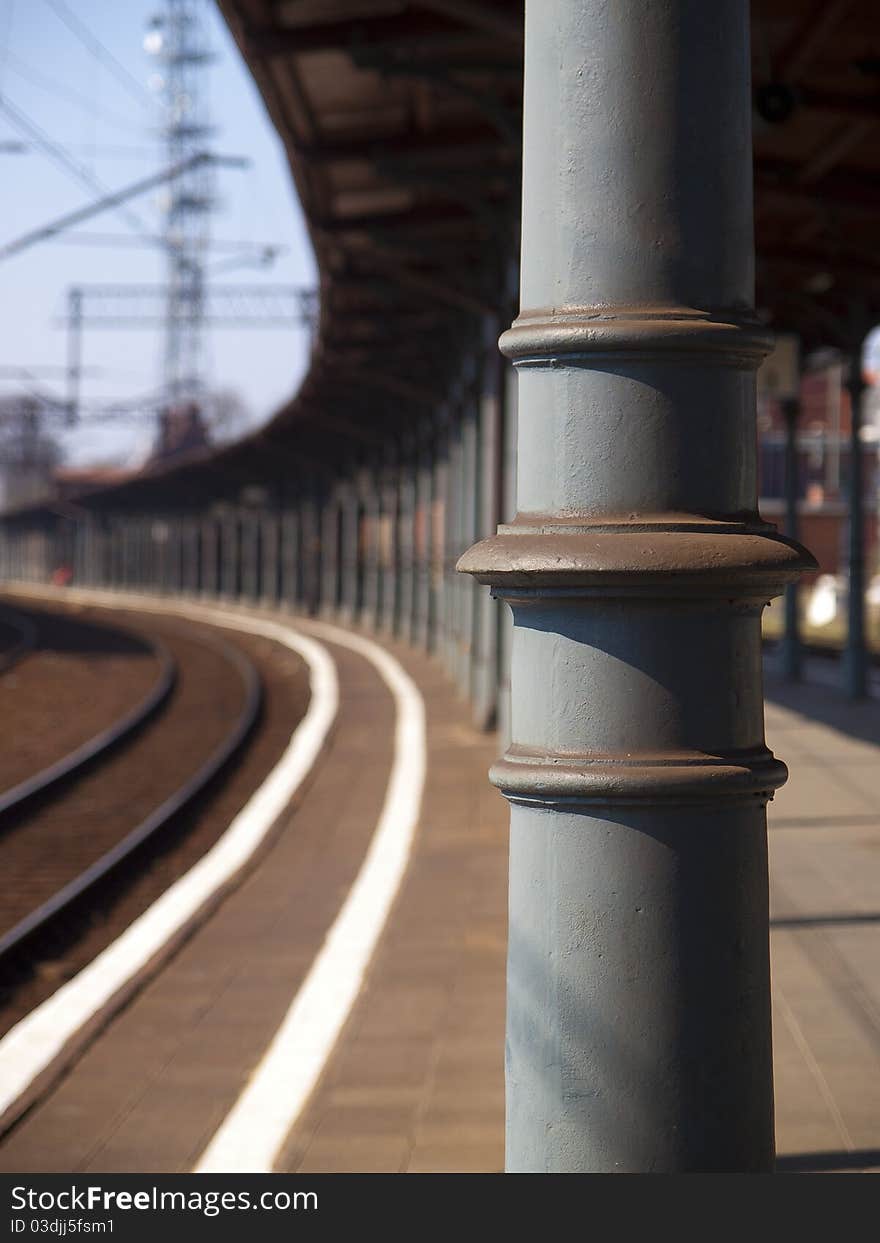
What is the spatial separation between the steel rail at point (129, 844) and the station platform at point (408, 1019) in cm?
90

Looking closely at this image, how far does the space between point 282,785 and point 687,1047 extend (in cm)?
1054

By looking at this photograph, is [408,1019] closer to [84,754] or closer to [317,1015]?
[317,1015]

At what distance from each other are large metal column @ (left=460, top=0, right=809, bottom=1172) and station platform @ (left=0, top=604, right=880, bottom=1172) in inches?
82.2

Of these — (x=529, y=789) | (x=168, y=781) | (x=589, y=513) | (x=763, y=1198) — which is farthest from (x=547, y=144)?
(x=168, y=781)

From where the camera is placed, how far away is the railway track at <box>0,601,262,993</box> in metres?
8.83

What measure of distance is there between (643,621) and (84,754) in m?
13.8

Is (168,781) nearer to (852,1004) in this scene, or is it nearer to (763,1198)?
(852,1004)

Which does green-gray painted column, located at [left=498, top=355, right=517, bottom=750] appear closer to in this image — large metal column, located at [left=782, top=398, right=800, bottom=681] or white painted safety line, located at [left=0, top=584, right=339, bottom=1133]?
white painted safety line, located at [left=0, top=584, right=339, bottom=1133]

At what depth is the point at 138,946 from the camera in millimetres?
7270

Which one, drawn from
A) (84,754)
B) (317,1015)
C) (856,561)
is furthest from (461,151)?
(317,1015)

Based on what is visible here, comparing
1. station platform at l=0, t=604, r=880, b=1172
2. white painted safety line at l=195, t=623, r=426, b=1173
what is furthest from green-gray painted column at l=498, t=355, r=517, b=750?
station platform at l=0, t=604, r=880, b=1172

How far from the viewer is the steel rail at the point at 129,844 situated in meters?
8.17

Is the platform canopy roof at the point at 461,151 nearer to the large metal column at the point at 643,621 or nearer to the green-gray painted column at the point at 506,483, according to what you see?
the green-gray painted column at the point at 506,483

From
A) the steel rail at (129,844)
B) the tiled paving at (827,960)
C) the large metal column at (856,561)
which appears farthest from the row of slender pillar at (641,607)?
the large metal column at (856,561)
